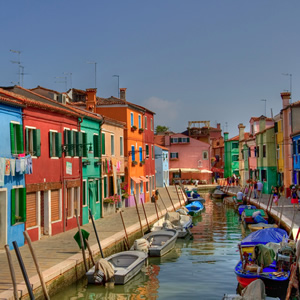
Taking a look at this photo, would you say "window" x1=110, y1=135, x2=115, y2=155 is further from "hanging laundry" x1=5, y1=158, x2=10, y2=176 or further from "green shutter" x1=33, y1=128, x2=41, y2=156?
"hanging laundry" x1=5, y1=158, x2=10, y2=176

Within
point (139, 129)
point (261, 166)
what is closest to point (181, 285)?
point (139, 129)

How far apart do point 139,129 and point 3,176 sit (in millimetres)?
24291

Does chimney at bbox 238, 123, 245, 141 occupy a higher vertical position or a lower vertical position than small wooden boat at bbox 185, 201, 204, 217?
higher

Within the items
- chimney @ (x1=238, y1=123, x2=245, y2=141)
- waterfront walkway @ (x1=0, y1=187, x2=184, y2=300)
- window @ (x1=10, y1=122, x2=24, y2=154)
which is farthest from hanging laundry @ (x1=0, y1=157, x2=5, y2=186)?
chimney @ (x1=238, y1=123, x2=245, y2=141)

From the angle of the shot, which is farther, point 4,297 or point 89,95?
point 89,95

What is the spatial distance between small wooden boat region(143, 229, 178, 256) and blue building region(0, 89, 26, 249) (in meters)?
6.00

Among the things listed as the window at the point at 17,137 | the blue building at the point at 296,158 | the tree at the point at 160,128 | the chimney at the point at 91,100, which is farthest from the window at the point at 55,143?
the tree at the point at 160,128

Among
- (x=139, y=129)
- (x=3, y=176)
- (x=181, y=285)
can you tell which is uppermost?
(x=139, y=129)

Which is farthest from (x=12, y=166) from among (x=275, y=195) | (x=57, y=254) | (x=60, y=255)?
(x=275, y=195)

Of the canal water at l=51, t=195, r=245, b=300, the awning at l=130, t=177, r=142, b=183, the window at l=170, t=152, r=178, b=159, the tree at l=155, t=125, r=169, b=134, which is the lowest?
the canal water at l=51, t=195, r=245, b=300

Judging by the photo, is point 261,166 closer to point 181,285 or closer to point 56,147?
point 56,147

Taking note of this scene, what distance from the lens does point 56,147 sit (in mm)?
23766

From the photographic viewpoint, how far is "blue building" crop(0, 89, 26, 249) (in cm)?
1862

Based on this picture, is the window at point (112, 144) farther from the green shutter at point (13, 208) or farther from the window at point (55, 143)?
the green shutter at point (13, 208)
